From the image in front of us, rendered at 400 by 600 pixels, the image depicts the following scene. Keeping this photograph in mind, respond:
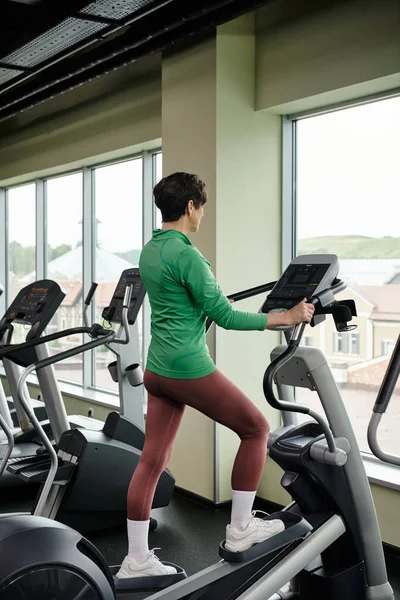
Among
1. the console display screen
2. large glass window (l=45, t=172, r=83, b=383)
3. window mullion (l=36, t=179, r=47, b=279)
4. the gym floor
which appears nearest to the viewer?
the console display screen

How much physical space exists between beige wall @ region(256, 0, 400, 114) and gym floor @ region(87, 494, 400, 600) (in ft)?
8.38

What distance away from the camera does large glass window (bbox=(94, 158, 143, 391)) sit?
6.27m

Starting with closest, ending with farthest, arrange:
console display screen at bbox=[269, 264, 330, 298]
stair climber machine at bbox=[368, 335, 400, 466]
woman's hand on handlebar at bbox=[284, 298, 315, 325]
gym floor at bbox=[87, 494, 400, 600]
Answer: stair climber machine at bbox=[368, 335, 400, 466] < woman's hand on handlebar at bbox=[284, 298, 315, 325] < console display screen at bbox=[269, 264, 330, 298] < gym floor at bbox=[87, 494, 400, 600]

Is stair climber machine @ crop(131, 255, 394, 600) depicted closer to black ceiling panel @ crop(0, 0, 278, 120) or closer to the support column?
the support column

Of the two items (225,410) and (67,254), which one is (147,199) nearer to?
(67,254)

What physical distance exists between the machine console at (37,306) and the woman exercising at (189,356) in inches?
50.5

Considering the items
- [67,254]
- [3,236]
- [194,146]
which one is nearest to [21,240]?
[3,236]

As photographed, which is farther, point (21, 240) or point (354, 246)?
point (21, 240)

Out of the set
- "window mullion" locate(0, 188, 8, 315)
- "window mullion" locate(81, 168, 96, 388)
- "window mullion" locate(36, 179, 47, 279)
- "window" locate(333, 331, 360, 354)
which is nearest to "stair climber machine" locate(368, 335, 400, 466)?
"window" locate(333, 331, 360, 354)

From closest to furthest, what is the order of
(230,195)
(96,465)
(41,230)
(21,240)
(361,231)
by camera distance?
(96,465) < (361,231) < (230,195) < (41,230) < (21,240)

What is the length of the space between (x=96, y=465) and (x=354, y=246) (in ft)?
6.38

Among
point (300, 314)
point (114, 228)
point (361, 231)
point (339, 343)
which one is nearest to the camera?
point (300, 314)

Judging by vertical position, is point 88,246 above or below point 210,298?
above

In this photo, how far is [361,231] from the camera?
4266mm
